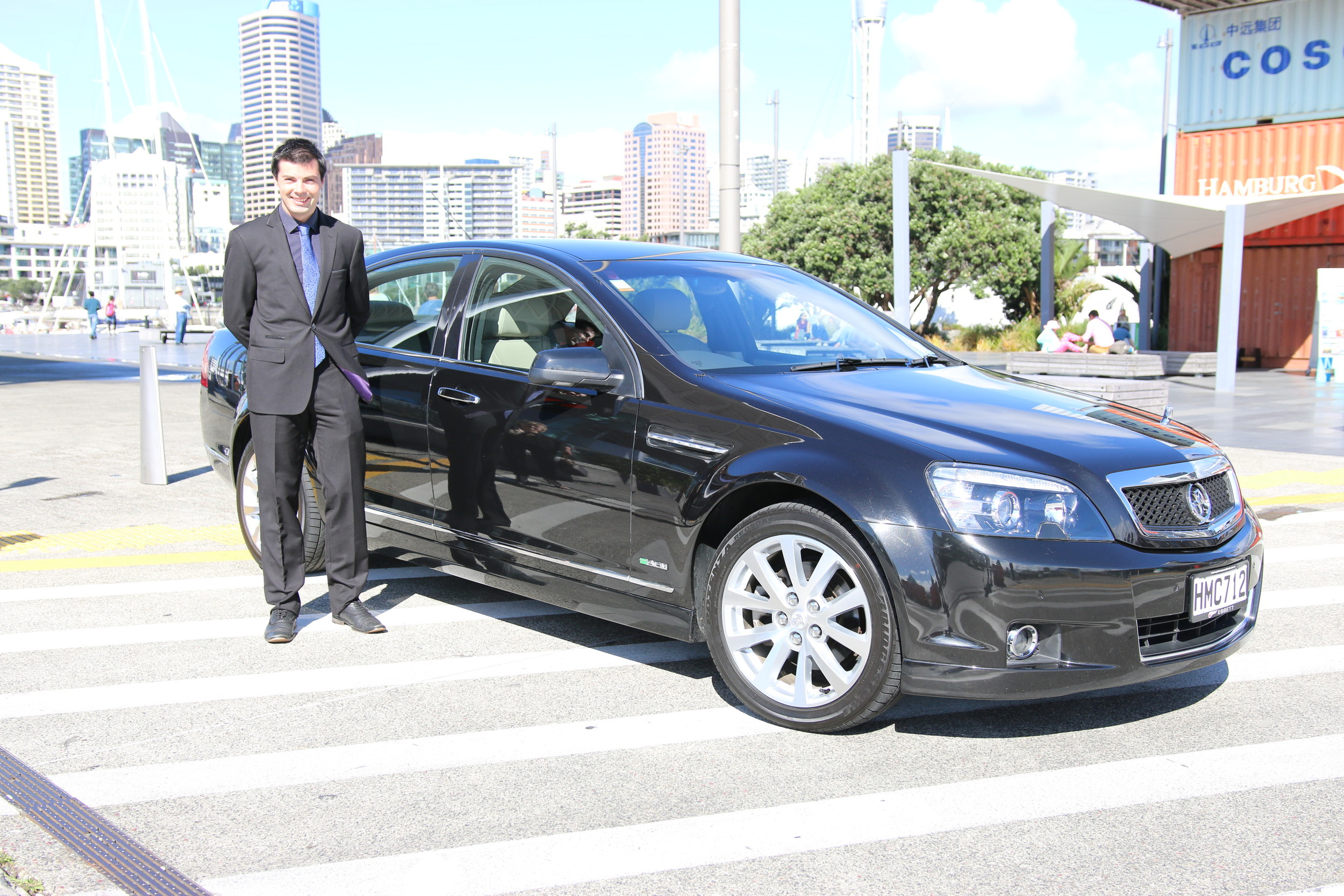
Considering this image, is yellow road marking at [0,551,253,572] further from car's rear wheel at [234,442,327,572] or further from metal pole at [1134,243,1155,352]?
metal pole at [1134,243,1155,352]

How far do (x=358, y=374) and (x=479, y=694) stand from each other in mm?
1533

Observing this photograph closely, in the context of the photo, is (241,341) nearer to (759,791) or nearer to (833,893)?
(759,791)

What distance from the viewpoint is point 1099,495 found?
3.55 metres

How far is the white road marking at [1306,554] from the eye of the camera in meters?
6.58

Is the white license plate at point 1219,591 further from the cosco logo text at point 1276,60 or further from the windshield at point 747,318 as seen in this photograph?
the cosco logo text at point 1276,60

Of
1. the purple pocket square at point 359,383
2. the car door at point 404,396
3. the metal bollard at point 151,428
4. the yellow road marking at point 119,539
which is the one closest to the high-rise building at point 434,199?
the metal bollard at point 151,428

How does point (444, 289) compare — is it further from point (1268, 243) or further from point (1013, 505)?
point (1268, 243)

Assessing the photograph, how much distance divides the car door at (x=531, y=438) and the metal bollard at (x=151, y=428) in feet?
15.6

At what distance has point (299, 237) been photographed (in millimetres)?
4840

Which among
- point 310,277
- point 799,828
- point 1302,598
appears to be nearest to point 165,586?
point 310,277

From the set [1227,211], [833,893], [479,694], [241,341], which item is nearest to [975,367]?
[479,694]

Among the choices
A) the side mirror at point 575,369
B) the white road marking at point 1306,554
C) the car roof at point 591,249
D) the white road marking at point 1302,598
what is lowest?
the white road marking at point 1302,598

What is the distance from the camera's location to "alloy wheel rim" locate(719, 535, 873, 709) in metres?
3.72

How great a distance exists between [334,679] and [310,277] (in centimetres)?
166
